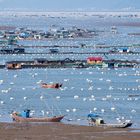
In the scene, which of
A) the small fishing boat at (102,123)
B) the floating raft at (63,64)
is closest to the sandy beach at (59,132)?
the small fishing boat at (102,123)

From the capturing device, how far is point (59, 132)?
2934 cm

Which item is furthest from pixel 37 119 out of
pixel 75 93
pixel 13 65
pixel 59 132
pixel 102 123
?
pixel 13 65

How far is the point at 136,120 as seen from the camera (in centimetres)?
3278

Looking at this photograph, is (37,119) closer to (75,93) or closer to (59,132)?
(59,132)

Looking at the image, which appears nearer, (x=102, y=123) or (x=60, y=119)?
(x=102, y=123)

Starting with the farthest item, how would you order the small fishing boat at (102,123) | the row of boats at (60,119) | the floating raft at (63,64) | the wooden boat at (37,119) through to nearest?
the floating raft at (63,64) < the wooden boat at (37,119) < the row of boats at (60,119) < the small fishing boat at (102,123)

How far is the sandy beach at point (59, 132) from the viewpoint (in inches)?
1114

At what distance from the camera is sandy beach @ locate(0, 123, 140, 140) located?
92.8 feet

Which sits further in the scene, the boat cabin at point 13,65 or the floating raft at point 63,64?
the floating raft at point 63,64

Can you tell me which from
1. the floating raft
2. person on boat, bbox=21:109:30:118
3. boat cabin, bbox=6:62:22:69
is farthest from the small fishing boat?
the floating raft

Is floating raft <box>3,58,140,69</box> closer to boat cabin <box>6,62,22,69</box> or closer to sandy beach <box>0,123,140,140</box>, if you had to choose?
boat cabin <box>6,62,22,69</box>

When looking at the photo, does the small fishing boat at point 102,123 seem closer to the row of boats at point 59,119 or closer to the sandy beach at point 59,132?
the row of boats at point 59,119

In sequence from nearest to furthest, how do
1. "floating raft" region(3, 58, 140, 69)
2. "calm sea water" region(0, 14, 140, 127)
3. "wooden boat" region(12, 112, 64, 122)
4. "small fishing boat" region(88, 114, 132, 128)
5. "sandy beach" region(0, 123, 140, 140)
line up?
"sandy beach" region(0, 123, 140, 140), "small fishing boat" region(88, 114, 132, 128), "wooden boat" region(12, 112, 64, 122), "calm sea water" region(0, 14, 140, 127), "floating raft" region(3, 58, 140, 69)

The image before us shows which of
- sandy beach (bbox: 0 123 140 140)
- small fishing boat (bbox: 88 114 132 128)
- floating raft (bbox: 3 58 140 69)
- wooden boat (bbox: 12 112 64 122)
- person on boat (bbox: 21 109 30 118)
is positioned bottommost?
sandy beach (bbox: 0 123 140 140)
